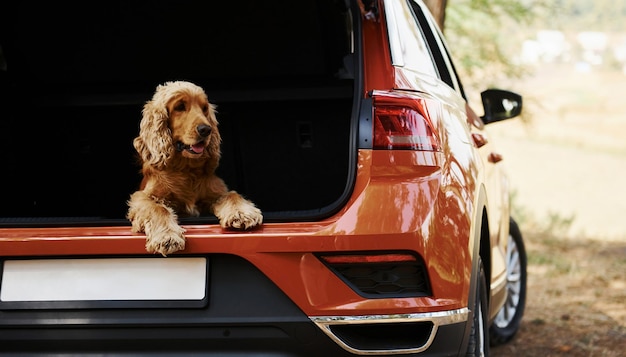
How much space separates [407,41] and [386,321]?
1.22 m

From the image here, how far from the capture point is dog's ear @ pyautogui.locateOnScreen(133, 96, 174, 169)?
3.60 m

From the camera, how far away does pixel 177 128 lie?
12.0ft

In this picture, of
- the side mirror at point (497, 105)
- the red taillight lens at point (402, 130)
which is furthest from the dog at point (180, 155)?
the side mirror at point (497, 105)

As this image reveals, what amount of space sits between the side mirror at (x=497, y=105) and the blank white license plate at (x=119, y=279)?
2.57 m

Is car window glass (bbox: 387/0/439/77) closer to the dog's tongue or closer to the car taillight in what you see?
the car taillight

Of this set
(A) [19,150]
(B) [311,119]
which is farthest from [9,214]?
(B) [311,119]

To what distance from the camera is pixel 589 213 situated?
56.8ft

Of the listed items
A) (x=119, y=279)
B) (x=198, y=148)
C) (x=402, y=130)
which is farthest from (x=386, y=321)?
(x=198, y=148)

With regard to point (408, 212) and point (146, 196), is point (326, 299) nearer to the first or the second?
point (408, 212)

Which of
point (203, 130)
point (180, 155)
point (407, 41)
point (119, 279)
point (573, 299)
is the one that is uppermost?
point (407, 41)

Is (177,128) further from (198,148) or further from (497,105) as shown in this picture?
(497,105)

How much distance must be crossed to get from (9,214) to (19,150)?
0.36 meters

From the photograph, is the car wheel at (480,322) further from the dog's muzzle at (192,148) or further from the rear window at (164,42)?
the rear window at (164,42)

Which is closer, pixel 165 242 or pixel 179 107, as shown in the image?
pixel 165 242
